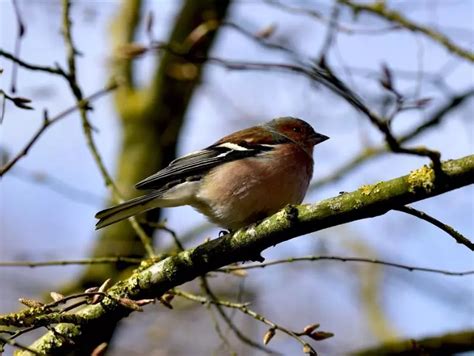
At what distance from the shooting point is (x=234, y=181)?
15.8ft

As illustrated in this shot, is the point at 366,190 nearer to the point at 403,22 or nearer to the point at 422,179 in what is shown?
the point at 422,179

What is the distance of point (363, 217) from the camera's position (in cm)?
310

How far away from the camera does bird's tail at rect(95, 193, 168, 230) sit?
15.6ft

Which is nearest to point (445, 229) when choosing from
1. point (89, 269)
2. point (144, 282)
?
point (144, 282)

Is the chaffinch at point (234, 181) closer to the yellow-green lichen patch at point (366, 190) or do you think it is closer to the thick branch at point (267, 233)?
the thick branch at point (267, 233)

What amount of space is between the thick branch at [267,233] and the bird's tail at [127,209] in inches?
33.3

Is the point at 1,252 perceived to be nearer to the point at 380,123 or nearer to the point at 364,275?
the point at 364,275

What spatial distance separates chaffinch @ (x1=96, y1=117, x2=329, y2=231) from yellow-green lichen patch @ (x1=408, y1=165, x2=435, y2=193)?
1.80 metres

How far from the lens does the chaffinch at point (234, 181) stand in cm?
473

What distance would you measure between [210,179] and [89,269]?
135 inches

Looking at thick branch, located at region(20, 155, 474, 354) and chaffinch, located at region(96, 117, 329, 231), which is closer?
thick branch, located at region(20, 155, 474, 354)

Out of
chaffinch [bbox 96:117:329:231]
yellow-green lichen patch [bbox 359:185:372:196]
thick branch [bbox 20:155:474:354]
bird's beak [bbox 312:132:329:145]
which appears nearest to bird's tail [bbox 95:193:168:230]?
chaffinch [bbox 96:117:329:231]

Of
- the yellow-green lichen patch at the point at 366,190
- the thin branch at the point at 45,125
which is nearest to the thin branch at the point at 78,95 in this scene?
the thin branch at the point at 45,125

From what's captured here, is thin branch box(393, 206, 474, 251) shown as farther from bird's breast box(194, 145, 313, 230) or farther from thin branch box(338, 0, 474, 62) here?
thin branch box(338, 0, 474, 62)
